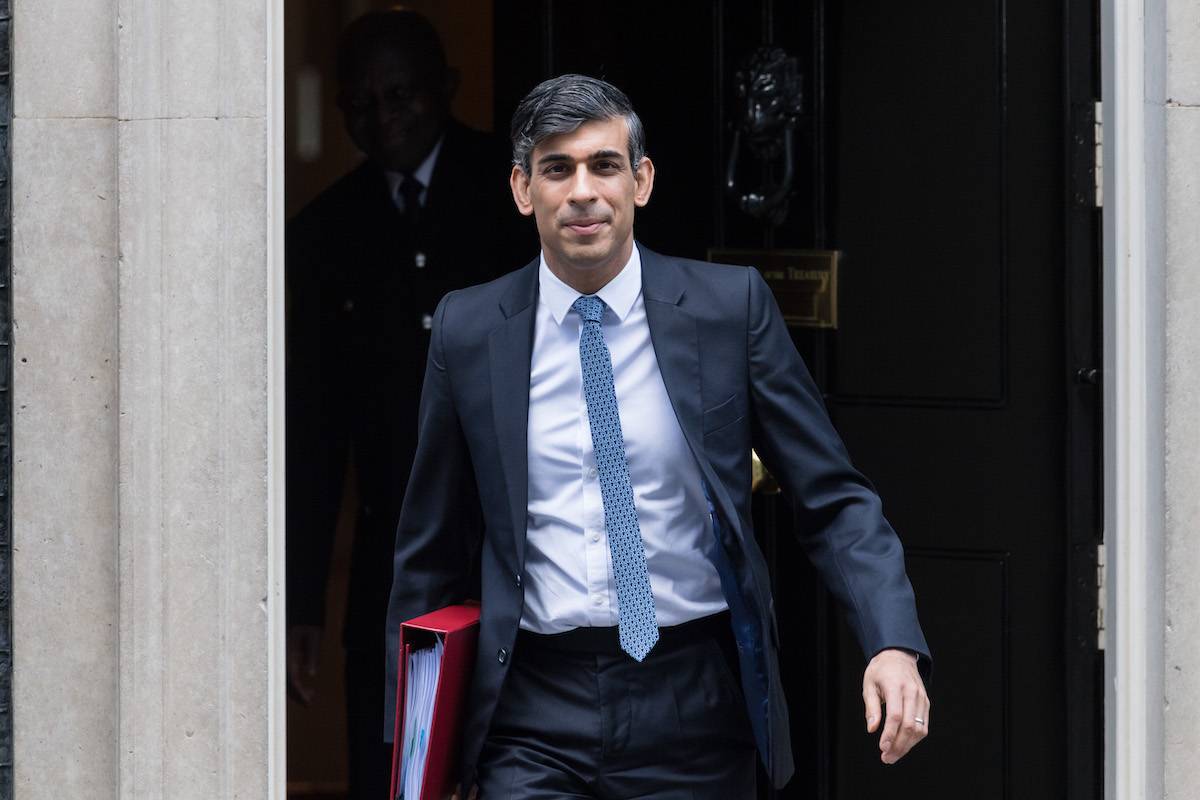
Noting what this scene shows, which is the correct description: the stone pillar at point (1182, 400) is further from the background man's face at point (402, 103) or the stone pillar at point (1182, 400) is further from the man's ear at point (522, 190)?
the background man's face at point (402, 103)

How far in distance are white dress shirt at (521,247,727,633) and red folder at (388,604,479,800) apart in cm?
12

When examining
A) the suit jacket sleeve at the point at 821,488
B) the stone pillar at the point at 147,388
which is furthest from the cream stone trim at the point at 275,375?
the suit jacket sleeve at the point at 821,488

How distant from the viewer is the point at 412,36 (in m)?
5.23

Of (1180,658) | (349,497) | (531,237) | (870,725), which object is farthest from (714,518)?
(349,497)

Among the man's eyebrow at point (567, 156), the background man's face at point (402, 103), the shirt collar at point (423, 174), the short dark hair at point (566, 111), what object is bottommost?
the man's eyebrow at point (567, 156)

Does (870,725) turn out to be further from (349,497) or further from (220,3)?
(349,497)

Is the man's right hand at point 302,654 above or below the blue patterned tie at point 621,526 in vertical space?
below

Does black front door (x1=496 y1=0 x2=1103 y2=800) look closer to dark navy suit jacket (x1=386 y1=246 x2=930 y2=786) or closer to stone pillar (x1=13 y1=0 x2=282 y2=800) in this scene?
dark navy suit jacket (x1=386 y1=246 x2=930 y2=786)

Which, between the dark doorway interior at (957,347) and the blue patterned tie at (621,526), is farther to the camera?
the dark doorway interior at (957,347)

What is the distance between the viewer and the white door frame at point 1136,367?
12.2 feet

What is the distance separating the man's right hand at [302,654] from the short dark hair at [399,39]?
170cm

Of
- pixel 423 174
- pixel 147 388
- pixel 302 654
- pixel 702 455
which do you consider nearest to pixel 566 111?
pixel 702 455

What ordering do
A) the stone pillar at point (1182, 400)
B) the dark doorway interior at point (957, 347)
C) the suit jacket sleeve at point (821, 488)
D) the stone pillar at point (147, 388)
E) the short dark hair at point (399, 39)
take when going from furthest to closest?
1. the short dark hair at point (399, 39)
2. the dark doorway interior at point (957, 347)
3. the stone pillar at point (1182, 400)
4. the stone pillar at point (147, 388)
5. the suit jacket sleeve at point (821, 488)

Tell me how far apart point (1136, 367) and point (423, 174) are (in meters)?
2.37
